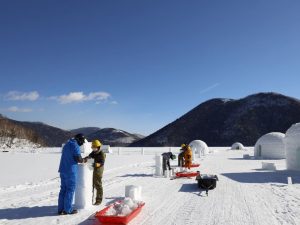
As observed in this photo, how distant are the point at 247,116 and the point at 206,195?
157 meters

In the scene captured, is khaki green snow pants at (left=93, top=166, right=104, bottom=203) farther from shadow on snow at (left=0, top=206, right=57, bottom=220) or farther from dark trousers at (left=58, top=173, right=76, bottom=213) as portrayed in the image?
dark trousers at (left=58, top=173, right=76, bottom=213)

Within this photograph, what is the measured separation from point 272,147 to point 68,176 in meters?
31.2

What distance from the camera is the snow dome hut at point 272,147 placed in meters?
35.5

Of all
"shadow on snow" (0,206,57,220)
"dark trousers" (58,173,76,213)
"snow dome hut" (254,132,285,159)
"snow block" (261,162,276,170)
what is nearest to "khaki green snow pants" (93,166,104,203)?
"shadow on snow" (0,206,57,220)

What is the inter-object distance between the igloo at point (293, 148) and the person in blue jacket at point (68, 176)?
640 inches

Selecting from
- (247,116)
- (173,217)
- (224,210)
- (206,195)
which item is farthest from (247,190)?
(247,116)

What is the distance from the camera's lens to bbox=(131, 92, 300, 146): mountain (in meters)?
150

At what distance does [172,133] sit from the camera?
569 feet

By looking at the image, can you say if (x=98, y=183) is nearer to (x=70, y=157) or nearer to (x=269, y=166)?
(x=70, y=157)

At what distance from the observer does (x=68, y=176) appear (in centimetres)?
858

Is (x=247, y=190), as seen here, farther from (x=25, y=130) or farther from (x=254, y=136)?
(x=254, y=136)

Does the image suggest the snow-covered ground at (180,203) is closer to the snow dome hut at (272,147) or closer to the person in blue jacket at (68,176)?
the person in blue jacket at (68,176)

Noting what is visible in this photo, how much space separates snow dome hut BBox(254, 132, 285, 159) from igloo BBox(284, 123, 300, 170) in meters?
14.3

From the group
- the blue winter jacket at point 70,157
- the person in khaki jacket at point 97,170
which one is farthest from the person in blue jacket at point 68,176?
the person in khaki jacket at point 97,170
